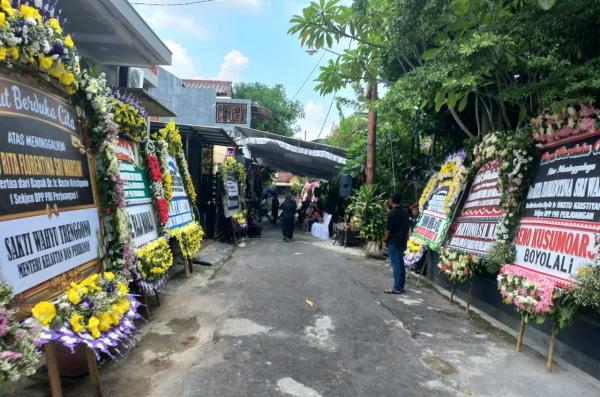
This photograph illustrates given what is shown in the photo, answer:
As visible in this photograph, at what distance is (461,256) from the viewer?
612 cm

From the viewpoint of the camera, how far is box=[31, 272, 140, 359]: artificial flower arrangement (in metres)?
2.56

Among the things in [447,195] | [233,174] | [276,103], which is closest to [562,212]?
[447,195]

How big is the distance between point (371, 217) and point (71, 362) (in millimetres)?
9203

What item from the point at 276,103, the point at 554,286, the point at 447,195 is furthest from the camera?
the point at 276,103

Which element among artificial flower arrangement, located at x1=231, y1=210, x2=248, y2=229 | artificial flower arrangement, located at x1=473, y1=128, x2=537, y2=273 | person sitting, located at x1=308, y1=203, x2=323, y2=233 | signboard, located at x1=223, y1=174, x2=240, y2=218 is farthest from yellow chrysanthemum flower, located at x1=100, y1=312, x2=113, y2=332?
person sitting, located at x1=308, y1=203, x2=323, y2=233

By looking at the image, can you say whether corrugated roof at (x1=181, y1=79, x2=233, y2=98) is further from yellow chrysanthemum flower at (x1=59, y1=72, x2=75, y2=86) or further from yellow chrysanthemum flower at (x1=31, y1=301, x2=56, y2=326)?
yellow chrysanthemum flower at (x1=31, y1=301, x2=56, y2=326)

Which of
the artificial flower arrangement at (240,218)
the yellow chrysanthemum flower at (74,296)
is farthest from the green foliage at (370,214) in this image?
the yellow chrysanthemum flower at (74,296)

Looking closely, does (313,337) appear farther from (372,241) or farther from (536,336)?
(372,241)

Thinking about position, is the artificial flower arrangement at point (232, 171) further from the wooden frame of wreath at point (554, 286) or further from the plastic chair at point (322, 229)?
the wooden frame of wreath at point (554, 286)

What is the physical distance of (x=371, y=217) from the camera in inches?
469

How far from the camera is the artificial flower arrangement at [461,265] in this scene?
595 centimetres

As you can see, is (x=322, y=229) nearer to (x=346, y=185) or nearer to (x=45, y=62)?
(x=346, y=185)

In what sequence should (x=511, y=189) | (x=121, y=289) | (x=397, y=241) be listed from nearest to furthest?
1. (x=121, y=289)
2. (x=511, y=189)
3. (x=397, y=241)

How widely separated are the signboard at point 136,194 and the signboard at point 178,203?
85cm
